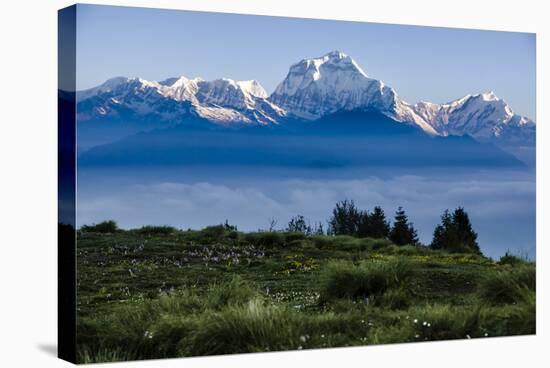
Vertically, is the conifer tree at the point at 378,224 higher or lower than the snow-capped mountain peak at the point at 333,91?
lower

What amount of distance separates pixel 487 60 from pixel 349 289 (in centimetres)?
322

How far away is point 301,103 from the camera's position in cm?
1150

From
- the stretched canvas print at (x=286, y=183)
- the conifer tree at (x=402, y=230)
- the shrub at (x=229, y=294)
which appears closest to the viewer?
the stretched canvas print at (x=286, y=183)

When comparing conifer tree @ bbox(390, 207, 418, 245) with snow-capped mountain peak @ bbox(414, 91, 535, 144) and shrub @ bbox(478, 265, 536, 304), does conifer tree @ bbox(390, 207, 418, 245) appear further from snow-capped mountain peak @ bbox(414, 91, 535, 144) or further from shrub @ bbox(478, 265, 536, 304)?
snow-capped mountain peak @ bbox(414, 91, 535, 144)

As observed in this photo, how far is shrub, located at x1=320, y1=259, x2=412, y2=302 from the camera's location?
10.9m

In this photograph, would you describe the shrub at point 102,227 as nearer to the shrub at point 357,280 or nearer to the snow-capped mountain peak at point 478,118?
the shrub at point 357,280

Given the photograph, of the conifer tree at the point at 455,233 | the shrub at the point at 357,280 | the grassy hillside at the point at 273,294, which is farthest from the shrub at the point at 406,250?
the shrub at the point at 357,280

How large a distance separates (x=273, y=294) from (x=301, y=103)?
2203mm

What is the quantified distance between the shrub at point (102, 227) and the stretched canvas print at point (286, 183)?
0.02m

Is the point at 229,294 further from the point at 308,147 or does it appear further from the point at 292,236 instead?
the point at 308,147

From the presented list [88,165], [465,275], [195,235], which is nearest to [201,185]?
[195,235]

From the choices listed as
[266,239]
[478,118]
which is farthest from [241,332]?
[478,118]

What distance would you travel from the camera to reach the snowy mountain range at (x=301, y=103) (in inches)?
412

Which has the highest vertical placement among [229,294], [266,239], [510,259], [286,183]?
[286,183]
